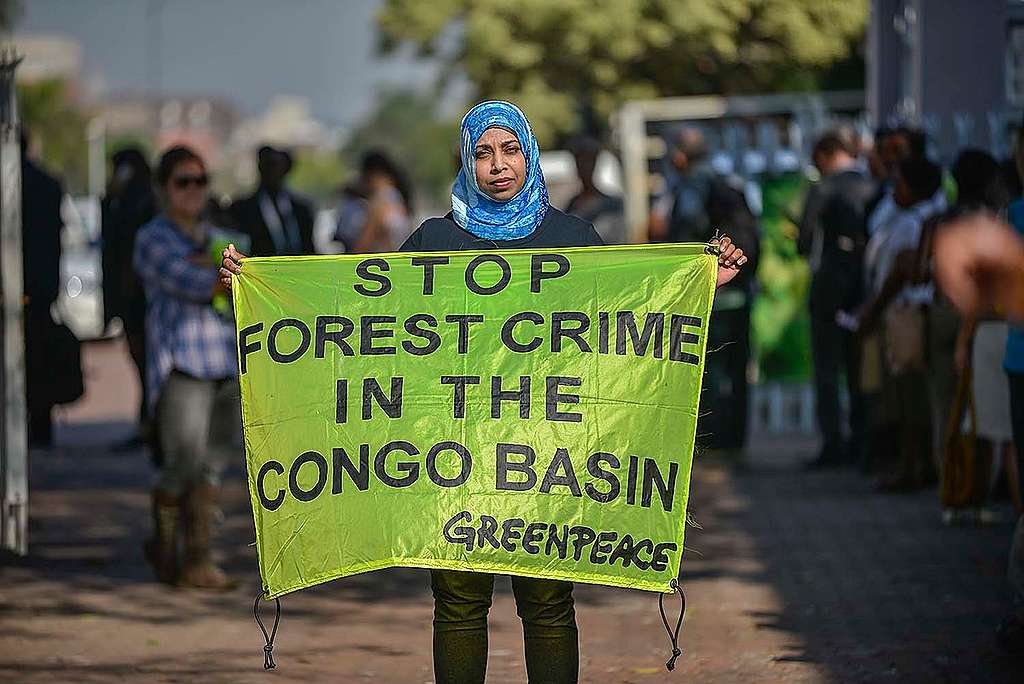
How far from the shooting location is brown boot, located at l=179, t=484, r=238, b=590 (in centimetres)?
875

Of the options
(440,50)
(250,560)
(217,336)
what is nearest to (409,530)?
(217,336)

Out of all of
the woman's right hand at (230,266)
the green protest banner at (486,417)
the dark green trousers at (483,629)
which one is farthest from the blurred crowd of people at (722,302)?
the woman's right hand at (230,266)

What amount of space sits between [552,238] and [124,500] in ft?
23.3

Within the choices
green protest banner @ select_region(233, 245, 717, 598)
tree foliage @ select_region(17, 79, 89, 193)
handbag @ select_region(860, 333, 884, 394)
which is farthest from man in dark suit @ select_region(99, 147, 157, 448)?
tree foliage @ select_region(17, 79, 89, 193)

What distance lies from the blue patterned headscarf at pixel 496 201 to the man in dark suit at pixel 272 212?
21.9 feet

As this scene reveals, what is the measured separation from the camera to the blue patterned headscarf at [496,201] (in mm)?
5359

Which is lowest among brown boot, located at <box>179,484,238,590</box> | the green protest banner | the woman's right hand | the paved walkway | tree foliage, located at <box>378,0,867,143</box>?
the paved walkway

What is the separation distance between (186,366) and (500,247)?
10.9 ft

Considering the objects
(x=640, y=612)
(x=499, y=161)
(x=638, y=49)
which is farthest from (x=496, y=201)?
(x=638, y=49)

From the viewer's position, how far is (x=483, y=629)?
538 centimetres

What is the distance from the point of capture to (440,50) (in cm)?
4069

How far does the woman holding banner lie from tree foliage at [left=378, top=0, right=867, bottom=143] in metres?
29.0

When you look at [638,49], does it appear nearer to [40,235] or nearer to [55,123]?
[40,235]

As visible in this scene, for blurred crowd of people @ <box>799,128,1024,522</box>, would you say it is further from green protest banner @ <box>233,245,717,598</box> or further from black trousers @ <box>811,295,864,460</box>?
green protest banner @ <box>233,245,717,598</box>
